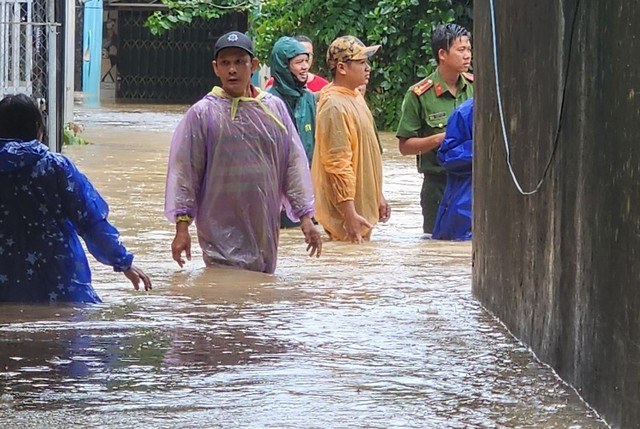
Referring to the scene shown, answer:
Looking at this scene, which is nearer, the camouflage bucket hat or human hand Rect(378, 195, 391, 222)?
the camouflage bucket hat

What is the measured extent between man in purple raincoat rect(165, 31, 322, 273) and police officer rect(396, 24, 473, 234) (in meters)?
2.16

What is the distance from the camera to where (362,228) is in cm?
889

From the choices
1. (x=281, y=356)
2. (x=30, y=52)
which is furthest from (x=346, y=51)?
(x=281, y=356)

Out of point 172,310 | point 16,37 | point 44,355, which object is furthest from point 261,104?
point 16,37

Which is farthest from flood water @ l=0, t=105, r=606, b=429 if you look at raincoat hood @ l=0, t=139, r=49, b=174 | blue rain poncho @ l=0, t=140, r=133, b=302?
raincoat hood @ l=0, t=139, r=49, b=174

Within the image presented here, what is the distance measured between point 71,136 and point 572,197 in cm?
1362

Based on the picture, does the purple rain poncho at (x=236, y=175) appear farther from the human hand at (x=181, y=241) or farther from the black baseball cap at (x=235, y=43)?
the black baseball cap at (x=235, y=43)

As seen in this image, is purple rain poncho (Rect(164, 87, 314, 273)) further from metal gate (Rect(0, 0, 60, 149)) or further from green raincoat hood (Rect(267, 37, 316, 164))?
metal gate (Rect(0, 0, 60, 149))

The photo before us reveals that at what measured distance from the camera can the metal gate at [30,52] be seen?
36.3ft

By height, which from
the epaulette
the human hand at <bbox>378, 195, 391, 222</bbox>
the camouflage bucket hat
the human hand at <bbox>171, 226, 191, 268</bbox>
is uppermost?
the camouflage bucket hat

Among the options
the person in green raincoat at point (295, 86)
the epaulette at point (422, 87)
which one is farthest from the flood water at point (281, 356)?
the person in green raincoat at point (295, 86)

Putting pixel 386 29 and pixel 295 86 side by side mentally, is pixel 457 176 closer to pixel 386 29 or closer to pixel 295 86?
pixel 295 86

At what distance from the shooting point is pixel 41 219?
555 cm

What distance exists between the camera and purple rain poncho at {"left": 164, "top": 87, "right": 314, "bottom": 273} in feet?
21.6
